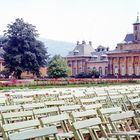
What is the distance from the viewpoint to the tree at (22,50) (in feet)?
268

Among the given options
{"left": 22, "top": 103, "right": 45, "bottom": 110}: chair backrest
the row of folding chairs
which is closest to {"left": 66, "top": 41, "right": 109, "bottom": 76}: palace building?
{"left": 22, "top": 103, "right": 45, "bottom": 110}: chair backrest

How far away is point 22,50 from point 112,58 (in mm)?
35724

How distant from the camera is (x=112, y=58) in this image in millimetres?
112625

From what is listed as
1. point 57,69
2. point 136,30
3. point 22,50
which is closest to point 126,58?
point 136,30

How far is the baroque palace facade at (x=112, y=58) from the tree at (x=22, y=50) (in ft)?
89.9

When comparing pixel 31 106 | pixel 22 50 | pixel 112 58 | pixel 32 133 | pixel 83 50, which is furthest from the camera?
pixel 83 50

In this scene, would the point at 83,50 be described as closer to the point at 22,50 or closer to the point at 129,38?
the point at 129,38

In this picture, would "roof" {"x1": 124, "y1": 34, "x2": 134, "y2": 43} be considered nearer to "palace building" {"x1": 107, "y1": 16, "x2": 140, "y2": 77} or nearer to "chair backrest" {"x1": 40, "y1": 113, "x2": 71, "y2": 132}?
"palace building" {"x1": 107, "y1": 16, "x2": 140, "y2": 77}

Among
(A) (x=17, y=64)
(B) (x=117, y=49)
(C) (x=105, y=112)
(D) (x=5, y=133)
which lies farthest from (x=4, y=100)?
(B) (x=117, y=49)

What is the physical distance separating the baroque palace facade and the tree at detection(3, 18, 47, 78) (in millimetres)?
27412

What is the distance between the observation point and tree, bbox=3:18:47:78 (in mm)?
81562

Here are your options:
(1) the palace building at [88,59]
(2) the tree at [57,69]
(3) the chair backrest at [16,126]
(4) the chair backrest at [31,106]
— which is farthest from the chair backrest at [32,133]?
(1) the palace building at [88,59]

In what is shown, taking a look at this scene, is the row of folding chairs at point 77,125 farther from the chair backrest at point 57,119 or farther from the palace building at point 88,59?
the palace building at point 88,59

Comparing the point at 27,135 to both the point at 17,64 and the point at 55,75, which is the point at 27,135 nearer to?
the point at 17,64
